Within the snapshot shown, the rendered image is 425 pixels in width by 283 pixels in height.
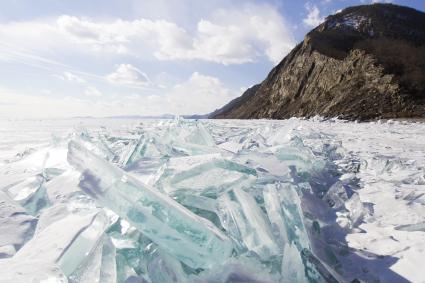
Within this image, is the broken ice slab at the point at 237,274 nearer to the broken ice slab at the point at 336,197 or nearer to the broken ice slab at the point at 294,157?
the broken ice slab at the point at 336,197

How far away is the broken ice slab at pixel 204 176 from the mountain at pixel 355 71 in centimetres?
2102

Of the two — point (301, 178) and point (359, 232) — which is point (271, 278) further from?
point (301, 178)

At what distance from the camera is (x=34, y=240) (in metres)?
1.86

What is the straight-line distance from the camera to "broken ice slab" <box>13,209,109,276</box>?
1572 millimetres

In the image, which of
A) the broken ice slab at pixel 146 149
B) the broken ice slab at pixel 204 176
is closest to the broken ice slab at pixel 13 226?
the broken ice slab at pixel 204 176

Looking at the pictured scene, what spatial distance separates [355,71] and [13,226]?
30.9 metres

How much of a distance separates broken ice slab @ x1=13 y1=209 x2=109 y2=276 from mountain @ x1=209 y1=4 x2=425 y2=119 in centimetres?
2184

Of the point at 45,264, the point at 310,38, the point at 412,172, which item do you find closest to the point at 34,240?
the point at 45,264

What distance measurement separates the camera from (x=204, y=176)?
7.63ft

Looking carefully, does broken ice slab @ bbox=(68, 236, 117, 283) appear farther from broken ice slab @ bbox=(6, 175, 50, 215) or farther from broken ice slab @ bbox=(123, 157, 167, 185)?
broken ice slab @ bbox=(6, 175, 50, 215)

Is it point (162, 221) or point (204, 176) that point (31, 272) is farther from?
point (204, 176)

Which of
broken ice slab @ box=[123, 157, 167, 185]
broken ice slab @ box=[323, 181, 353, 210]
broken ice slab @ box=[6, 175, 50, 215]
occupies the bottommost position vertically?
broken ice slab @ box=[323, 181, 353, 210]

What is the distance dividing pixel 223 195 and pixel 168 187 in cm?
40

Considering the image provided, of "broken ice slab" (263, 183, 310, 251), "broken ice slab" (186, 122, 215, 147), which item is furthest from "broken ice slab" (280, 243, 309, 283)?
"broken ice slab" (186, 122, 215, 147)
